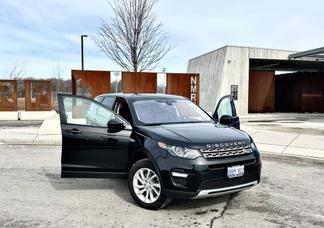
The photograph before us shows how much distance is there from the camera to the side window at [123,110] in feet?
18.4

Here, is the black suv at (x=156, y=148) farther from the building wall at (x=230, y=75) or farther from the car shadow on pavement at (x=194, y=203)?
the building wall at (x=230, y=75)

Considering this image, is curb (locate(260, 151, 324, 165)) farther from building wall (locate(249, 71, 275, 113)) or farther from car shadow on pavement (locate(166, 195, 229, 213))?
building wall (locate(249, 71, 275, 113))

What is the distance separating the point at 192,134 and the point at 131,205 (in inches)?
54.1

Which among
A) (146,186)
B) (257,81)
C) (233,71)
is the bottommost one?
(146,186)

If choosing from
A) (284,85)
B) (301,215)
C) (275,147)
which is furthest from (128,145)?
(284,85)

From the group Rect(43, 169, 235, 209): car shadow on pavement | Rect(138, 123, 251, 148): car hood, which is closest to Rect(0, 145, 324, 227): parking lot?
Rect(43, 169, 235, 209): car shadow on pavement

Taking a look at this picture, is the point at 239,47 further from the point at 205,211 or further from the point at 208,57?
the point at 205,211

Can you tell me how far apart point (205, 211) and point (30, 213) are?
7.73 feet

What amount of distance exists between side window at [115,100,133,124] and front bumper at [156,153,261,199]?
4.15ft

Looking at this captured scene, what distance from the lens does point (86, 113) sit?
574 centimetres

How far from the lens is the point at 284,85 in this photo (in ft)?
101

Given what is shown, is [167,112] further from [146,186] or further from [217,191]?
[217,191]

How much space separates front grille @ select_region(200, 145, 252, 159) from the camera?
4.44 metres

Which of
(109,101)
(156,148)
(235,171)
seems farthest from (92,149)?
(235,171)
